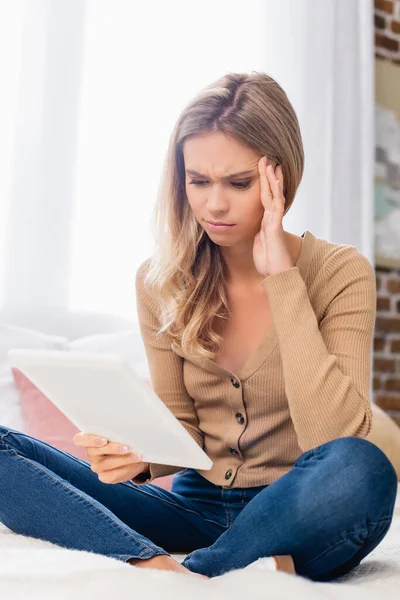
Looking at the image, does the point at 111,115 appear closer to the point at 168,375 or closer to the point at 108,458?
the point at 168,375

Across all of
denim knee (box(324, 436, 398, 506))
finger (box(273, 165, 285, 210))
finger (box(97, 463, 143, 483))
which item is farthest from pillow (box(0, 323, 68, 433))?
denim knee (box(324, 436, 398, 506))

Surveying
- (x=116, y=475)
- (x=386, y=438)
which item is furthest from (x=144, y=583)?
(x=386, y=438)

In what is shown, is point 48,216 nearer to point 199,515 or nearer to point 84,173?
point 84,173

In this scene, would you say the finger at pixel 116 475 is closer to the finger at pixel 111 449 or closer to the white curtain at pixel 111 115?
the finger at pixel 111 449

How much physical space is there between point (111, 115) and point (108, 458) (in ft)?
5.89

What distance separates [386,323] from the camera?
11.9 feet

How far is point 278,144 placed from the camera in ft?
5.12

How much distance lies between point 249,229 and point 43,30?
1.50 metres

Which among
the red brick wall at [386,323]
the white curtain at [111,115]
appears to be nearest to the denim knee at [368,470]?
the white curtain at [111,115]

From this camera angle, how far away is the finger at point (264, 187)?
154 centimetres

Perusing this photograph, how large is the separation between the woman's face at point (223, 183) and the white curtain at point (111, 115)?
3.93 feet

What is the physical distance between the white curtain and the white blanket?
1502mm

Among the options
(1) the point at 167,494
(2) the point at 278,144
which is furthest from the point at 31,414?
(2) the point at 278,144

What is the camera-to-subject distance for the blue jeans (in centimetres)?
115
